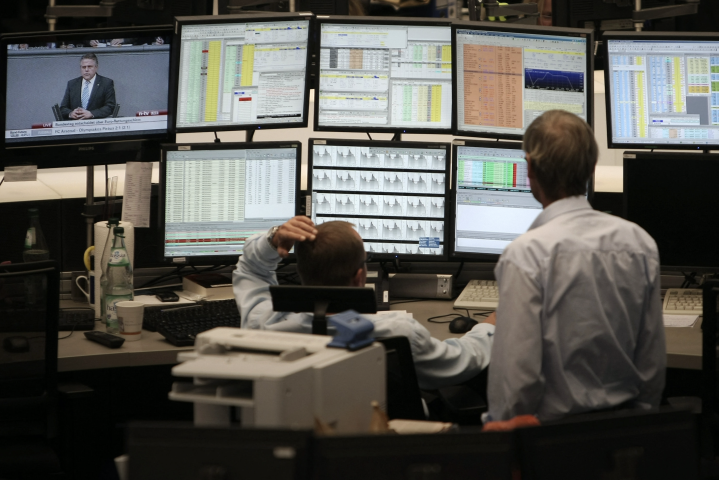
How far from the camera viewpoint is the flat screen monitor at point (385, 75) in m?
3.00

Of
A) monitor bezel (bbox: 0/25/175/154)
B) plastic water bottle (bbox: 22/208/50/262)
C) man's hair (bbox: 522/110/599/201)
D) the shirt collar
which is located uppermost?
monitor bezel (bbox: 0/25/175/154)

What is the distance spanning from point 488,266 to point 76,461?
1500mm

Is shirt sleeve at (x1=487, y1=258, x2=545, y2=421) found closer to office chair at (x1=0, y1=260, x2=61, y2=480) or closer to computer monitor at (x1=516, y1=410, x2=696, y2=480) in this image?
computer monitor at (x1=516, y1=410, x2=696, y2=480)

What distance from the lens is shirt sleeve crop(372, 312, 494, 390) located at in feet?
6.56

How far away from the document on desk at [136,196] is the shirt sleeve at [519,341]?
1.51m

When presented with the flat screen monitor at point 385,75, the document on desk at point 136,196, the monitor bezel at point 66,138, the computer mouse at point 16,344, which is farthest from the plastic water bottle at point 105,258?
the flat screen monitor at point 385,75

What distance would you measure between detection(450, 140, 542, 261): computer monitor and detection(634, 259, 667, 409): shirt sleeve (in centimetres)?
107

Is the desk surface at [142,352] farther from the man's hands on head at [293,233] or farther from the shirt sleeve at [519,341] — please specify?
the shirt sleeve at [519,341]

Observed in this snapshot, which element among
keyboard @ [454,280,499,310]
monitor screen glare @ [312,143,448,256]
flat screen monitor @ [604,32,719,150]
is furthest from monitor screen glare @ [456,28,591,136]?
keyboard @ [454,280,499,310]

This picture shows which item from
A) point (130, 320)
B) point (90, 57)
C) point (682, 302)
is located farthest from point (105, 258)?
point (682, 302)

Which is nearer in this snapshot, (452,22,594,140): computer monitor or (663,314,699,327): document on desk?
(663,314,699,327): document on desk

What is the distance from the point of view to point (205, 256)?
9.71ft

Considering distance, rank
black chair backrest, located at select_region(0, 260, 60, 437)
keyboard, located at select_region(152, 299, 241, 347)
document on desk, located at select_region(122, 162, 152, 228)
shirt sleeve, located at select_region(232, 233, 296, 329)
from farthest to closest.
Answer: document on desk, located at select_region(122, 162, 152, 228)
keyboard, located at select_region(152, 299, 241, 347)
black chair backrest, located at select_region(0, 260, 60, 437)
shirt sleeve, located at select_region(232, 233, 296, 329)

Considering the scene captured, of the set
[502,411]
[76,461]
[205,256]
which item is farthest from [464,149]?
[76,461]
